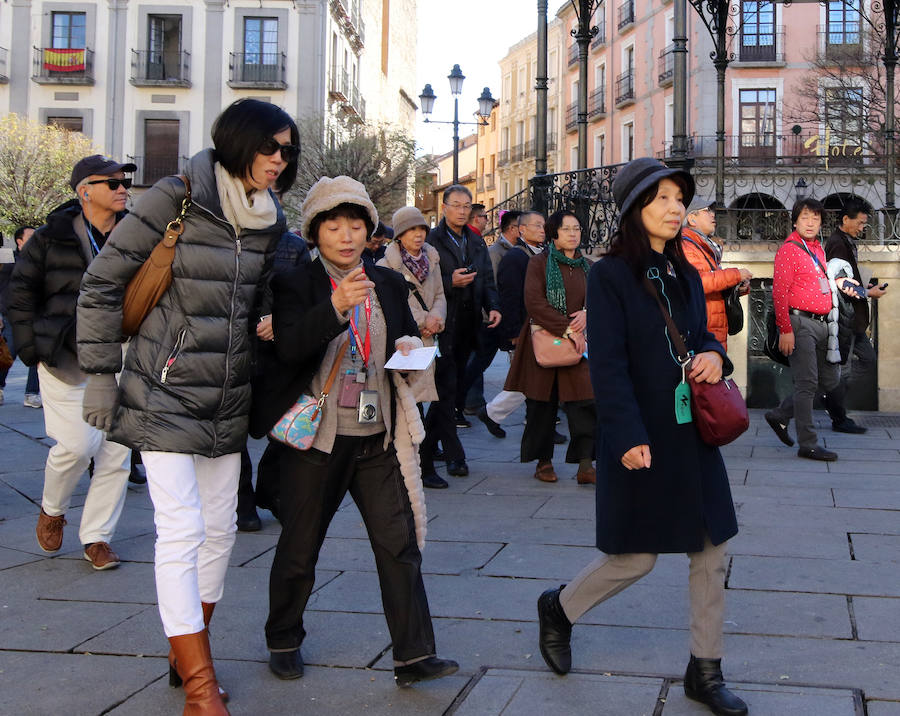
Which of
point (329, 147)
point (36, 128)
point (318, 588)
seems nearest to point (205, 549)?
point (318, 588)

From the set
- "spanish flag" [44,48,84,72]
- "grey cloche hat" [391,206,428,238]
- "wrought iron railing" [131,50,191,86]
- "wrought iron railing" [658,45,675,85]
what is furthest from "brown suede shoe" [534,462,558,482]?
"wrought iron railing" [658,45,675,85]

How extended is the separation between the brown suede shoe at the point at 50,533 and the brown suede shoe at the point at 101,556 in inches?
10.9

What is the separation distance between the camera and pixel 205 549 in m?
3.71

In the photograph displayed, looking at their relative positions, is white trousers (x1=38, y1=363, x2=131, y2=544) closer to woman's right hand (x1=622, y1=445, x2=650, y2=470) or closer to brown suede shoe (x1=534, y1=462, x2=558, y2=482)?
woman's right hand (x1=622, y1=445, x2=650, y2=470)

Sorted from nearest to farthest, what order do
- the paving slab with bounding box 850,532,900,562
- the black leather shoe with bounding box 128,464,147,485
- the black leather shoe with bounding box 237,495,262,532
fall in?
the paving slab with bounding box 850,532,900,562 → the black leather shoe with bounding box 237,495,262,532 → the black leather shoe with bounding box 128,464,147,485

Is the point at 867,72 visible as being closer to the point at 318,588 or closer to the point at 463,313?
the point at 463,313

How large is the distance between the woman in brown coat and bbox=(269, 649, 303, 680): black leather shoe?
12.7ft

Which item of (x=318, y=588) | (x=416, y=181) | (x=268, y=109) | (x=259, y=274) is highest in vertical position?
(x=416, y=181)

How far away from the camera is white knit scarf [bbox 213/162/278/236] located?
3523mm

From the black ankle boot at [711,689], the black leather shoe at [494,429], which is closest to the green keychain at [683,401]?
the black ankle boot at [711,689]

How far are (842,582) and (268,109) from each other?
10.4 feet

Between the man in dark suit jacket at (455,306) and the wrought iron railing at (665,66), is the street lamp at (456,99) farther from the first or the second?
the wrought iron railing at (665,66)

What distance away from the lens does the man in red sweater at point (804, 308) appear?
842cm

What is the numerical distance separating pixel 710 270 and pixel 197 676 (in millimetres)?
5116
